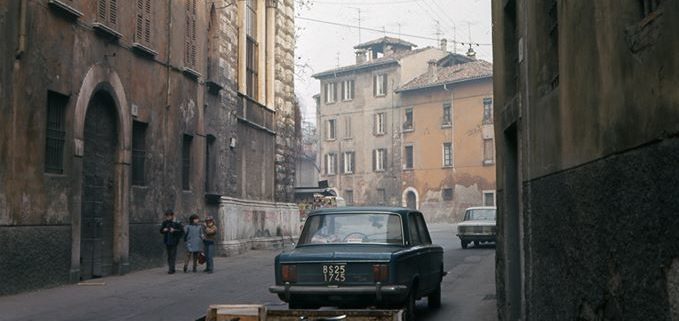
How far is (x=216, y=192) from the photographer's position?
2383 cm

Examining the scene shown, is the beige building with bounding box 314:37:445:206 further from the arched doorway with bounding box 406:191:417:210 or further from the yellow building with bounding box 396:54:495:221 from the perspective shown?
the yellow building with bounding box 396:54:495:221

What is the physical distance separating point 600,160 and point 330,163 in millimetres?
69735

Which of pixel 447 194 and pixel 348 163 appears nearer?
pixel 447 194

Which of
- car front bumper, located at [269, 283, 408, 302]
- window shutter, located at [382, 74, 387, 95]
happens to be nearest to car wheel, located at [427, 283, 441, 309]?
car front bumper, located at [269, 283, 408, 302]

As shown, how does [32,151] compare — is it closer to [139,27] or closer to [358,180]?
[139,27]

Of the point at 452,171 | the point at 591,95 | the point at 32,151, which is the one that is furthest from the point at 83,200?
the point at 452,171

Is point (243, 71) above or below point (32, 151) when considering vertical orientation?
above

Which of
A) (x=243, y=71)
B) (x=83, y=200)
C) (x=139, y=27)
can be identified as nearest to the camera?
(x=83, y=200)

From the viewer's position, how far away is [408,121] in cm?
6738

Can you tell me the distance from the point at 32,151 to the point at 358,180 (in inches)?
2272

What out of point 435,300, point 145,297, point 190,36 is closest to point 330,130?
point 190,36

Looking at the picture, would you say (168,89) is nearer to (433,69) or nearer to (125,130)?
(125,130)

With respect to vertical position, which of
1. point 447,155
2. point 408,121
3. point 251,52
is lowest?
point 447,155

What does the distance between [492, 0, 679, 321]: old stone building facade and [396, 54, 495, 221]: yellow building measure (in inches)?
2148
